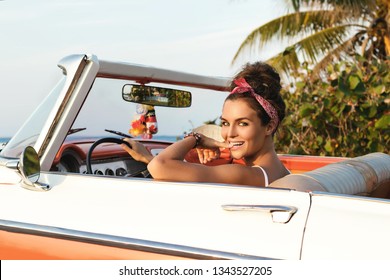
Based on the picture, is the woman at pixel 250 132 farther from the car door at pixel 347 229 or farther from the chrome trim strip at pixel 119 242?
the car door at pixel 347 229

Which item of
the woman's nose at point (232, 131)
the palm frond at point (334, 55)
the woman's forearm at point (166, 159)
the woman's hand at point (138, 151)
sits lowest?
the palm frond at point (334, 55)

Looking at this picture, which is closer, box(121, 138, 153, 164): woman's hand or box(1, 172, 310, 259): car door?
box(1, 172, 310, 259): car door

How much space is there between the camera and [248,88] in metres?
2.63

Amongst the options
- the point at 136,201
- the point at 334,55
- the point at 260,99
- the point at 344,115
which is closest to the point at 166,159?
the point at 136,201

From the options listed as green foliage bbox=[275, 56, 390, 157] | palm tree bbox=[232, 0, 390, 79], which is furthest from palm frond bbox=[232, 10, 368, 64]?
green foliage bbox=[275, 56, 390, 157]

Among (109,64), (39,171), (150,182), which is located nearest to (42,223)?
(39,171)

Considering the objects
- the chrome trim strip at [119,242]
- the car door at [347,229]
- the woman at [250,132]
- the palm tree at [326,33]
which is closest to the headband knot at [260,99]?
the woman at [250,132]

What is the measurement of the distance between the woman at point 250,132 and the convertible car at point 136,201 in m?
0.22

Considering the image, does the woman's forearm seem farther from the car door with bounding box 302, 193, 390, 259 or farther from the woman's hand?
the car door with bounding box 302, 193, 390, 259

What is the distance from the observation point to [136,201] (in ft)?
7.12

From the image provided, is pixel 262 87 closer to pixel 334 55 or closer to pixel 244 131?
pixel 244 131

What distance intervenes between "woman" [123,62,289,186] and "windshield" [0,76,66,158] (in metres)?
0.47

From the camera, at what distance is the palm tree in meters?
12.8

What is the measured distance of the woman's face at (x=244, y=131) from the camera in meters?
2.57
